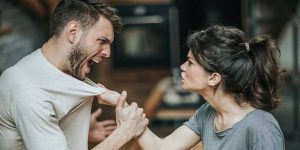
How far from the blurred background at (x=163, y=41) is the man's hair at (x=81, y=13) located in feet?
5.86

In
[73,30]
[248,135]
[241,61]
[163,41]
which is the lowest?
[163,41]

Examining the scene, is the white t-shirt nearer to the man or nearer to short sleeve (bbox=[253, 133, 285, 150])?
the man

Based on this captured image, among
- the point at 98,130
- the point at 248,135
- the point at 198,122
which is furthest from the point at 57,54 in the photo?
the point at 248,135

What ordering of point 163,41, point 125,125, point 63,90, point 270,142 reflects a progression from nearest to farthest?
1. point 270,142
2. point 63,90
3. point 125,125
4. point 163,41

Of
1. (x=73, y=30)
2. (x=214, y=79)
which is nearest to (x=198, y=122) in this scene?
(x=214, y=79)

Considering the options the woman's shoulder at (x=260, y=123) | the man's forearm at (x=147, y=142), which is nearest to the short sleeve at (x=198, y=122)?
the man's forearm at (x=147, y=142)

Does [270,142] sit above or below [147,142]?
above

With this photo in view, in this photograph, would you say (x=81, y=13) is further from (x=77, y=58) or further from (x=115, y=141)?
(x=115, y=141)

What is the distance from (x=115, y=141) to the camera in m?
1.92

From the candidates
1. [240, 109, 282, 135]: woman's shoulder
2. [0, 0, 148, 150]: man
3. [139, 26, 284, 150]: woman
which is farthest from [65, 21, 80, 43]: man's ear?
[240, 109, 282, 135]: woman's shoulder

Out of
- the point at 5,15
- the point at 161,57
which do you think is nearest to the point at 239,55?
the point at 5,15

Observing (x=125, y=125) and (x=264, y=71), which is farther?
(x=125, y=125)

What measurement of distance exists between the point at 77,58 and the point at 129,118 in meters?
0.29

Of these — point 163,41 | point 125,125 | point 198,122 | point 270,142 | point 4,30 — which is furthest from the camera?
point 163,41
